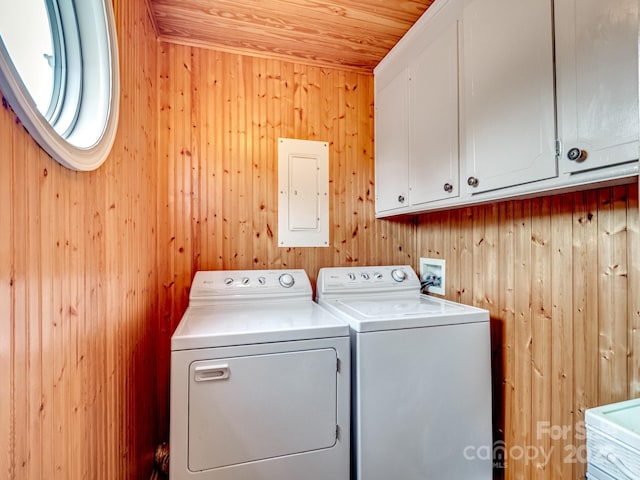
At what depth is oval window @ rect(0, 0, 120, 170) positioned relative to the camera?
2.35 feet

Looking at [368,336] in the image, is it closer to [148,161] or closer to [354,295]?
[354,295]

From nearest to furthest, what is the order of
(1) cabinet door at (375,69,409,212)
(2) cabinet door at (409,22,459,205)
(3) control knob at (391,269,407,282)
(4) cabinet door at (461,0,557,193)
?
1. (4) cabinet door at (461,0,557,193)
2. (2) cabinet door at (409,22,459,205)
3. (1) cabinet door at (375,69,409,212)
4. (3) control knob at (391,269,407,282)

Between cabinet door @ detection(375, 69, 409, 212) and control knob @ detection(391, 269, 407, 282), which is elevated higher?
cabinet door @ detection(375, 69, 409, 212)

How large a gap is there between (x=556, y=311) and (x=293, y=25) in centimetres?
200

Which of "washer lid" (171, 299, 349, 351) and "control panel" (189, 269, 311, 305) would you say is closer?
"washer lid" (171, 299, 349, 351)

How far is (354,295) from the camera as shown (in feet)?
6.28

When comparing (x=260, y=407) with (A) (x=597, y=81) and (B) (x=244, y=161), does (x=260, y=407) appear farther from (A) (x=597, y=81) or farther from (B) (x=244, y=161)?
(A) (x=597, y=81)

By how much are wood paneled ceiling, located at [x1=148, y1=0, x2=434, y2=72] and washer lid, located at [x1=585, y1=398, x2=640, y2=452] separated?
6.31 ft

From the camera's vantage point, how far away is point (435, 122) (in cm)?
156

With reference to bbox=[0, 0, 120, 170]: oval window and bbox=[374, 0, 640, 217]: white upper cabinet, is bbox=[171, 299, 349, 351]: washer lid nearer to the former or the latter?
bbox=[0, 0, 120, 170]: oval window

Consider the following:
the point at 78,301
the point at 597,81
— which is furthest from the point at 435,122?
the point at 78,301

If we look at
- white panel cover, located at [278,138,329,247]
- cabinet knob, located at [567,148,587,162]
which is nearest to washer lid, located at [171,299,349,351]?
white panel cover, located at [278,138,329,247]

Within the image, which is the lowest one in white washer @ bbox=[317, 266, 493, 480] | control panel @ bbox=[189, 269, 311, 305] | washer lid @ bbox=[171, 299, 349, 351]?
white washer @ bbox=[317, 266, 493, 480]

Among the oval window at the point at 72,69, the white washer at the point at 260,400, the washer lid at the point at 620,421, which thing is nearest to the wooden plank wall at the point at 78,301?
the oval window at the point at 72,69
